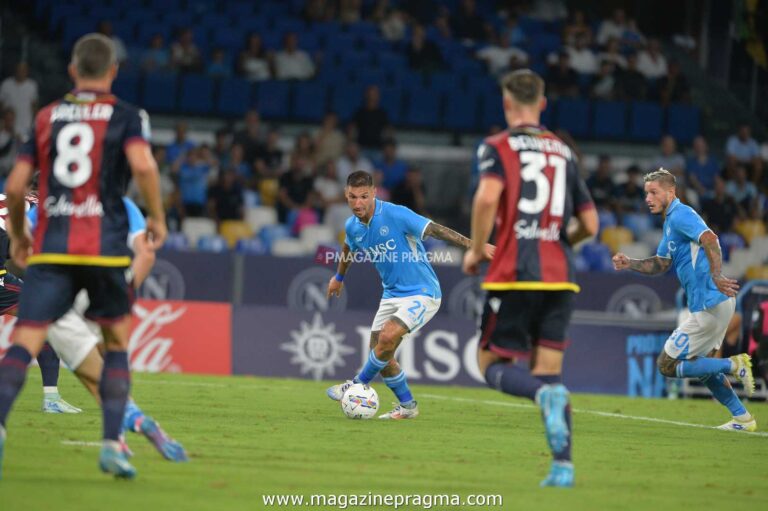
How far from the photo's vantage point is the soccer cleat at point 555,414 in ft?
24.2

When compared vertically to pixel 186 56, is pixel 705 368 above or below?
below

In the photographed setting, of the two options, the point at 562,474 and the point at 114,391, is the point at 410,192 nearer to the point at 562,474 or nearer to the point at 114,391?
the point at 562,474

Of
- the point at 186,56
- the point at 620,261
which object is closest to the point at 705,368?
the point at 620,261

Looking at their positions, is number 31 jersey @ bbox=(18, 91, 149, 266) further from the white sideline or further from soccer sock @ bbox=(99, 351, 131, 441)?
the white sideline

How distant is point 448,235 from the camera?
11.6 metres

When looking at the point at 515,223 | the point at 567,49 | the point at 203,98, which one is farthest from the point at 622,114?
the point at 515,223

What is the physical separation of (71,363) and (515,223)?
3.00 m

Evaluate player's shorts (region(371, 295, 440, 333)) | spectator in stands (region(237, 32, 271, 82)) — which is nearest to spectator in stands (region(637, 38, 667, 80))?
spectator in stands (region(237, 32, 271, 82))

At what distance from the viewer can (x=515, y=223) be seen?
25.5 ft

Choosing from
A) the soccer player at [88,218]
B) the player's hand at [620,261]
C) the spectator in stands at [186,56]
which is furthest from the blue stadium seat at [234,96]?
the soccer player at [88,218]

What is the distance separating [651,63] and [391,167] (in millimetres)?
7662

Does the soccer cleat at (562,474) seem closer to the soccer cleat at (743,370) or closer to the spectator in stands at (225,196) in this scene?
the soccer cleat at (743,370)

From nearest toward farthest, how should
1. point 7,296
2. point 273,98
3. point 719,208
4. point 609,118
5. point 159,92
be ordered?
1. point 7,296
2. point 719,208
3. point 159,92
4. point 273,98
5. point 609,118

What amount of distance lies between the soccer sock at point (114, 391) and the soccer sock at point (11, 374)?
1.39 ft
